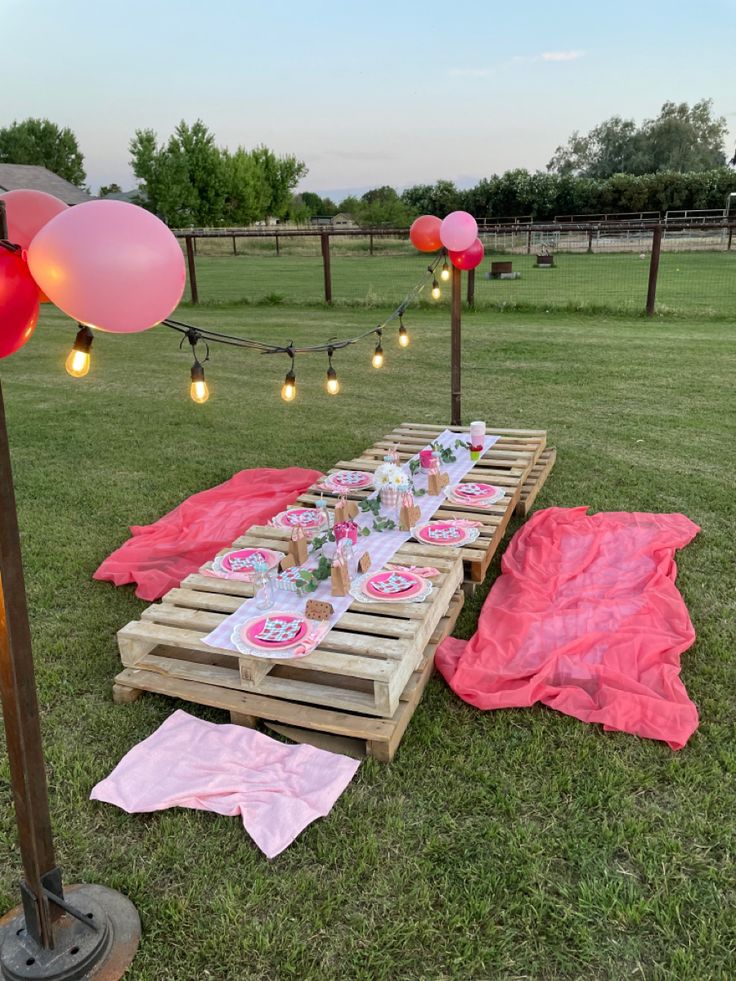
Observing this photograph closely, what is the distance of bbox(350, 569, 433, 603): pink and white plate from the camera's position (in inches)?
127

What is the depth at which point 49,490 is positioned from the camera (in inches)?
221

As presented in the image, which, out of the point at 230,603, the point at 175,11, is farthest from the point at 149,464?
the point at 175,11

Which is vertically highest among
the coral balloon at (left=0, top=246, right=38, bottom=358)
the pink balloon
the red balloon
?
the pink balloon

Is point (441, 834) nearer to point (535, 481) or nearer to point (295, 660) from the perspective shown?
point (295, 660)

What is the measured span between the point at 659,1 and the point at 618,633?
60.5ft

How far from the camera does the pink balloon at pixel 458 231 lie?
5312 mm

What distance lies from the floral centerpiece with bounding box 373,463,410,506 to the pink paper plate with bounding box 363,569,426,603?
90 cm

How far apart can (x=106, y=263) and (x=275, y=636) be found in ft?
5.88

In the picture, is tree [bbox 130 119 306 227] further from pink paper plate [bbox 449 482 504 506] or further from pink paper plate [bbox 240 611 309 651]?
pink paper plate [bbox 240 611 309 651]

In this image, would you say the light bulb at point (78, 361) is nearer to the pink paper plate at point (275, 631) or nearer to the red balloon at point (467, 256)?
the pink paper plate at point (275, 631)

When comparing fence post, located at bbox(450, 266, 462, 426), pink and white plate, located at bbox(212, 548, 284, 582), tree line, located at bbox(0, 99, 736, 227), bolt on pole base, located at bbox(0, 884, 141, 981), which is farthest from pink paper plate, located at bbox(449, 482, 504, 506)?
tree line, located at bbox(0, 99, 736, 227)

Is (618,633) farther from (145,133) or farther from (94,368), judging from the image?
(145,133)

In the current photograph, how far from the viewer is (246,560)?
370 centimetres

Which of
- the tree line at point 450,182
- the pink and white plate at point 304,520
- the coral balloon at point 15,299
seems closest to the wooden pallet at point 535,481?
the pink and white plate at point 304,520
